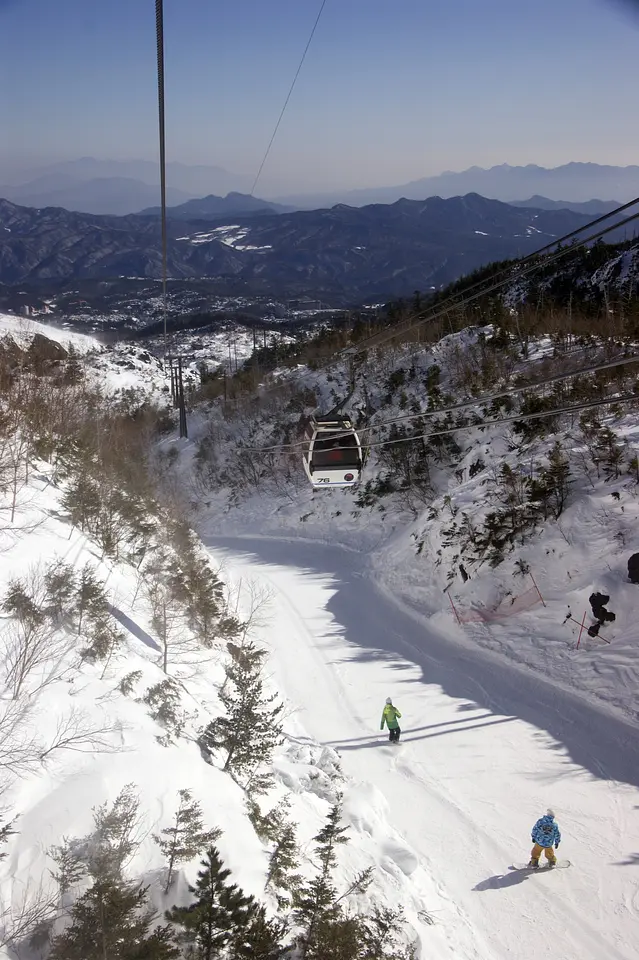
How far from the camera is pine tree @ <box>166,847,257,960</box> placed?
243 inches

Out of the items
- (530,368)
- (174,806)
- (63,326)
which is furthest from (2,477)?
(63,326)

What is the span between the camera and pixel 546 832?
9664 millimetres

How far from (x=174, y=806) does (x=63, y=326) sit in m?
118

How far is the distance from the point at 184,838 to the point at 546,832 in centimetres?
629

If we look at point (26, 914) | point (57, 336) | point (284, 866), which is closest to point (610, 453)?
point (284, 866)

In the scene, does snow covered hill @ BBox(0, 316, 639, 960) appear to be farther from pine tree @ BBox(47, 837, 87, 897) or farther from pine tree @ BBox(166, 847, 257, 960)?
pine tree @ BBox(166, 847, 257, 960)

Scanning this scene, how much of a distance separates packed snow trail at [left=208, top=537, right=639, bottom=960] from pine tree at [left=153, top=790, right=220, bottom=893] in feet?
12.2

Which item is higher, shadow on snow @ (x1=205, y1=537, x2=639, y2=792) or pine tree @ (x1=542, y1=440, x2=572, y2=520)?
pine tree @ (x1=542, y1=440, x2=572, y2=520)

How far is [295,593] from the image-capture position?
25.4 meters

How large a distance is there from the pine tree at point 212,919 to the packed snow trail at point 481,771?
4.02 meters

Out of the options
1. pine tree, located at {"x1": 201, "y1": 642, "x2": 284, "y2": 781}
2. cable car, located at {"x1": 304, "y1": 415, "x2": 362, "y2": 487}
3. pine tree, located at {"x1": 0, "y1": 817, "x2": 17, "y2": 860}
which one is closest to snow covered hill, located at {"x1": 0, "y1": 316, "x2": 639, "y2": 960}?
pine tree, located at {"x1": 0, "y1": 817, "x2": 17, "y2": 860}

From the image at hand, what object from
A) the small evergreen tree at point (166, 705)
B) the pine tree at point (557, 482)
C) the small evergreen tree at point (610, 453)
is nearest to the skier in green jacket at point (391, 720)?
the small evergreen tree at point (166, 705)

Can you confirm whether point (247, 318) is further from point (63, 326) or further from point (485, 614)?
point (485, 614)

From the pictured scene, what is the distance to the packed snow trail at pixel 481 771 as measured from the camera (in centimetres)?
905
